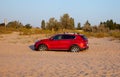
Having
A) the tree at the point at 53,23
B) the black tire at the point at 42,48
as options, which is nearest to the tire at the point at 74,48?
the black tire at the point at 42,48

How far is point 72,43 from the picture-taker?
75.6 ft

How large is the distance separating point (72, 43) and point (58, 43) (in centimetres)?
123

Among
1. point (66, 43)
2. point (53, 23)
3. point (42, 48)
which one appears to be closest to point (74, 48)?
point (66, 43)

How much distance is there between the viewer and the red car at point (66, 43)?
2291cm

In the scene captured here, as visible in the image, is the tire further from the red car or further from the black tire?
the black tire

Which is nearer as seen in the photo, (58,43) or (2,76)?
(2,76)

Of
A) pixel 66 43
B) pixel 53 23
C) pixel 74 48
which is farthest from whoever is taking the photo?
pixel 53 23

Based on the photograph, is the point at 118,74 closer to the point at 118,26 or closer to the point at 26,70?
the point at 26,70

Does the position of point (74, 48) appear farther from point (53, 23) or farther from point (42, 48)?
point (53, 23)

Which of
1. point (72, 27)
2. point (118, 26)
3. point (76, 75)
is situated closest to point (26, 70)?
point (76, 75)

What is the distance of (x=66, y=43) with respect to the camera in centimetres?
2323

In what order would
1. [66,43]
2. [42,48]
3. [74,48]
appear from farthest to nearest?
[42,48], [66,43], [74,48]

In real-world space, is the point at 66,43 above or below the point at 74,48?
above

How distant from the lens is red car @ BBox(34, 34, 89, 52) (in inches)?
902
